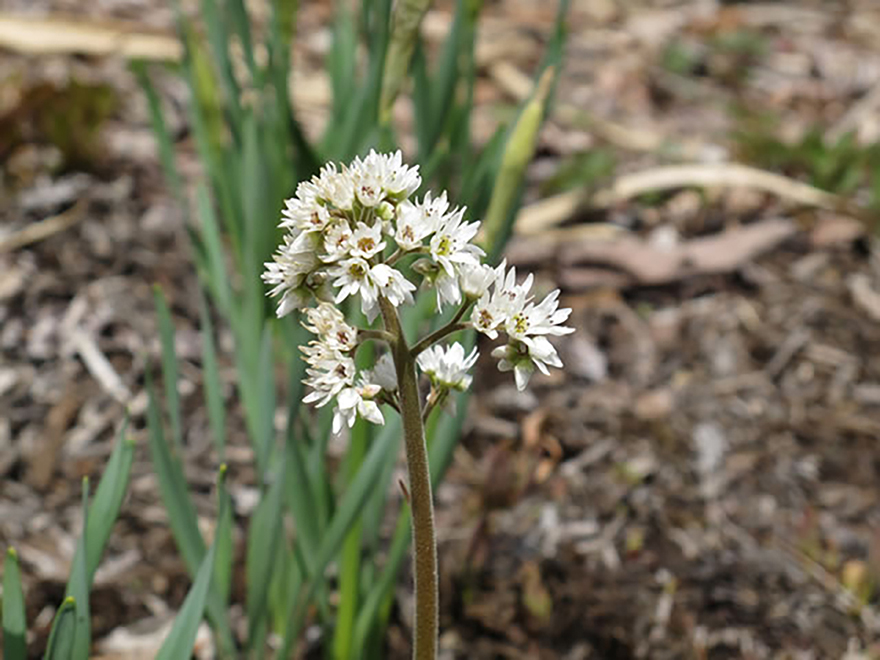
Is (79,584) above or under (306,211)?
under

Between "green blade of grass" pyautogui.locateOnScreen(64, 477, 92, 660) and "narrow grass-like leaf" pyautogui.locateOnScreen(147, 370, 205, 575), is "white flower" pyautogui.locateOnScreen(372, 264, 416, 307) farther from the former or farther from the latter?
"narrow grass-like leaf" pyautogui.locateOnScreen(147, 370, 205, 575)

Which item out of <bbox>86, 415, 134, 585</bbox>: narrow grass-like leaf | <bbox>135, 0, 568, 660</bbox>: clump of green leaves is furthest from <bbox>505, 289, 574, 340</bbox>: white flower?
<bbox>86, 415, 134, 585</bbox>: narrow grass-like leaf

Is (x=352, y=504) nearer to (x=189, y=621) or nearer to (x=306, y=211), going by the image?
(x=189, y=621)

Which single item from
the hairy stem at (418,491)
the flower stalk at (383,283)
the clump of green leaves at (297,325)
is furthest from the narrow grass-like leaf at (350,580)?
the flower stalk at (383,283)

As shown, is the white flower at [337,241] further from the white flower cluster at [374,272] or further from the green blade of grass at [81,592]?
the green blade of grass at [81,592]

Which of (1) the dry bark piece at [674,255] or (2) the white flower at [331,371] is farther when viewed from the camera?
(1) the dry bark piece at [674,255]

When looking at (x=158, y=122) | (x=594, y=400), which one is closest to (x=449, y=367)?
(x=158, y=122)

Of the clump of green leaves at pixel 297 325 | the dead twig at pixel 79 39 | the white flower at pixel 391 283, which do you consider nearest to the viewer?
the white flower at pixel 391 283
